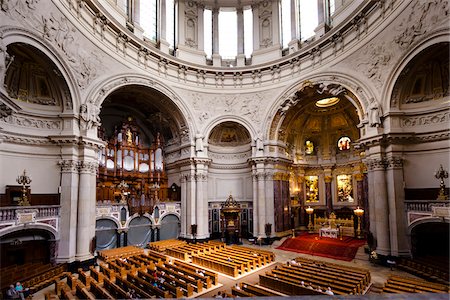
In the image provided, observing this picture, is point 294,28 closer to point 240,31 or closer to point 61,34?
point 240,31

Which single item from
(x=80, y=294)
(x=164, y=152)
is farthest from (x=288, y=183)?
(x=80, y=294)

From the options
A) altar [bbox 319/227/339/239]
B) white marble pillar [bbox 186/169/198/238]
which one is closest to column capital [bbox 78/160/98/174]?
white marble pillar [bbox 186/169/198/238]

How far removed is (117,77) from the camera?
57.8 ft

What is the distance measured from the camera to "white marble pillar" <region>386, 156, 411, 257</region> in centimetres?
1381

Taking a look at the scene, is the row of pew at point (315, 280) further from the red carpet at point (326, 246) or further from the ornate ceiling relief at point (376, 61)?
the ornate ceiling relief at point (376, 61)

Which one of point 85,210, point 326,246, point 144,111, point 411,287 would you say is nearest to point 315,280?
point 411,287

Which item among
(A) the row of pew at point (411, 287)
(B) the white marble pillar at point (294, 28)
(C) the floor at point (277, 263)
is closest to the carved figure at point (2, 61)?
(C) the floor at point (277, 263)

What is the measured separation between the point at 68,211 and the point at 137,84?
9.45 m

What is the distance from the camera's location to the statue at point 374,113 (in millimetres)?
14898

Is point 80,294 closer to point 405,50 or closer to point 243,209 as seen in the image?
point 243,209

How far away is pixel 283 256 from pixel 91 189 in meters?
12.4

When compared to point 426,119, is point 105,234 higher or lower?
lower

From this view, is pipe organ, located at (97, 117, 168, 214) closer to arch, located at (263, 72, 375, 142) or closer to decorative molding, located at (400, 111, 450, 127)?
arch, located at (263, 72, 375, 142)

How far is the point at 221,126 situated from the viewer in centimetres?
2388
